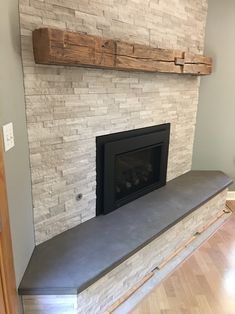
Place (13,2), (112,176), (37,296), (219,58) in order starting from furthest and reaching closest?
(219,58), (112,176), (37,296), (13,2)

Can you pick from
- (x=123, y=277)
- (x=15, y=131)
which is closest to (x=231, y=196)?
(x=123, y=277)

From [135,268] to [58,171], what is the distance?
2.94ft

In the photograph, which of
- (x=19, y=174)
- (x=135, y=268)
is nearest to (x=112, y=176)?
(x=135, y=268)

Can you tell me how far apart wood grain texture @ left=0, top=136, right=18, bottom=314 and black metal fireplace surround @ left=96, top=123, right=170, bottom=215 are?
1.07 metres

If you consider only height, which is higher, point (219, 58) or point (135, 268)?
point (219, 58)

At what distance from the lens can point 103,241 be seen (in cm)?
195

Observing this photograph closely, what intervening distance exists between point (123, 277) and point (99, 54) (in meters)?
1.52

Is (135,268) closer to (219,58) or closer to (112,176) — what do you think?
(112,176)

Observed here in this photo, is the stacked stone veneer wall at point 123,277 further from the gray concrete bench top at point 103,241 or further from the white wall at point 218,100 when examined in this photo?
the white wall at point 218,100

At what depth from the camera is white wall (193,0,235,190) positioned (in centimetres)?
307

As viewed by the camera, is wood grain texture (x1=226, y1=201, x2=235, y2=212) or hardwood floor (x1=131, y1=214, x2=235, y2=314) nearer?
hardwood floor (x1=131, y1=214, x2=235, y2=314)

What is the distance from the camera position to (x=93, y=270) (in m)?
1.64

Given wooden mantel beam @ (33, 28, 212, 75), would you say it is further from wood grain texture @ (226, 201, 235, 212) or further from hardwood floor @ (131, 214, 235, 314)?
wood grain texture @ (226, 201, 235, 212)

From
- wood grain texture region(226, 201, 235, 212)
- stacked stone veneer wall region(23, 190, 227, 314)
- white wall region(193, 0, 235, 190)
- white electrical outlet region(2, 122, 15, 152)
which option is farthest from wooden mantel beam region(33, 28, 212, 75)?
wood grain texture region(226, 201, 235, 212)
